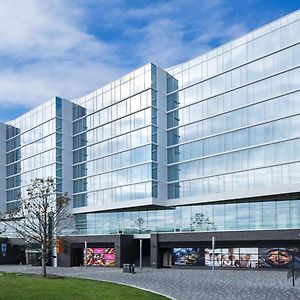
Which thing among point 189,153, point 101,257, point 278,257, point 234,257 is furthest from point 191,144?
point 101,257

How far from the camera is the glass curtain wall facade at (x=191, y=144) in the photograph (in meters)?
51.1

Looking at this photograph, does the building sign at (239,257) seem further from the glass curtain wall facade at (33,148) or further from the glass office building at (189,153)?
the glass curtain wall facade at (33,148)

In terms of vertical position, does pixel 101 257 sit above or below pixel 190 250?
below

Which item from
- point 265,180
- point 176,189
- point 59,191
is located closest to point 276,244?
point 265,180

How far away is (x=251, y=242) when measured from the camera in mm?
50875

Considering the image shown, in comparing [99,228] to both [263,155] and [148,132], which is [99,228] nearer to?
[148,132]

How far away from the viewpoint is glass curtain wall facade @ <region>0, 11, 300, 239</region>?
51.1 meters

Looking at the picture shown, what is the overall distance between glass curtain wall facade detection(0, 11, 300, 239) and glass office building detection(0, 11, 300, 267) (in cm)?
13

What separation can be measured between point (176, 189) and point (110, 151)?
12.5m

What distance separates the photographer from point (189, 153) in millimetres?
60250

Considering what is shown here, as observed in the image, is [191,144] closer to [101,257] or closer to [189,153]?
[189,153]

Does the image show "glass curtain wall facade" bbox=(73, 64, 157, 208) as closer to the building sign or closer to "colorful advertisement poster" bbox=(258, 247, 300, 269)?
the building sign

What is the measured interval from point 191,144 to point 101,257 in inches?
751

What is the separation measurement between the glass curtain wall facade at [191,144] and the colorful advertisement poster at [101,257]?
3.25m
